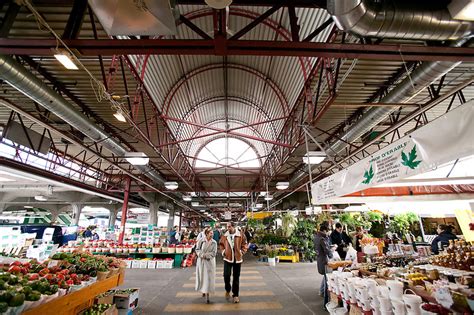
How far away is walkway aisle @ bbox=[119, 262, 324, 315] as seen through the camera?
5.14 meters

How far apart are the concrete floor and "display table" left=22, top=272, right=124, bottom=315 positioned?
1.75 m

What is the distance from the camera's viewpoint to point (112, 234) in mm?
17500

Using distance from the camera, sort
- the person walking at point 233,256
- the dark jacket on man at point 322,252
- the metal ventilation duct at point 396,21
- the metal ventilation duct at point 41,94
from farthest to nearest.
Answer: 1. the dark jacket on man at point 322,252
2. the person walking at point 233,256
3. the metal ventilation duct at point 41,94
4. the metal ventilation duct at point 396,21

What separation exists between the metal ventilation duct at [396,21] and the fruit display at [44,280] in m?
4.69

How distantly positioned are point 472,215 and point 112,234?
20.4 m

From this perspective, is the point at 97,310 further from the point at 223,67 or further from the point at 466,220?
the point at 466,220

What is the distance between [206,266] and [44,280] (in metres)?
3.55

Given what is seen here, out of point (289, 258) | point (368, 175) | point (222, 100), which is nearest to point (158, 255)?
point (289, 258)

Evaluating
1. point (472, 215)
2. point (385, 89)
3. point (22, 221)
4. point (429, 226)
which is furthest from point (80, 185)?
point (22, 221)

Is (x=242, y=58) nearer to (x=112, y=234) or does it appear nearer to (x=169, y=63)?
(x=169, y=63)

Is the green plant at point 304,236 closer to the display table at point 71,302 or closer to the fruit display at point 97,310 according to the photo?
the fruit display at point 97,310

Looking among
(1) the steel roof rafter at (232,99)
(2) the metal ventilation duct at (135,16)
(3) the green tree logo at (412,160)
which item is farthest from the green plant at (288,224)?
(2) the metal ventilation duct at (135,16)

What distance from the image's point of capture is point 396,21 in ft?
9.82

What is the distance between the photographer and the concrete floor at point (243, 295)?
5145mm
